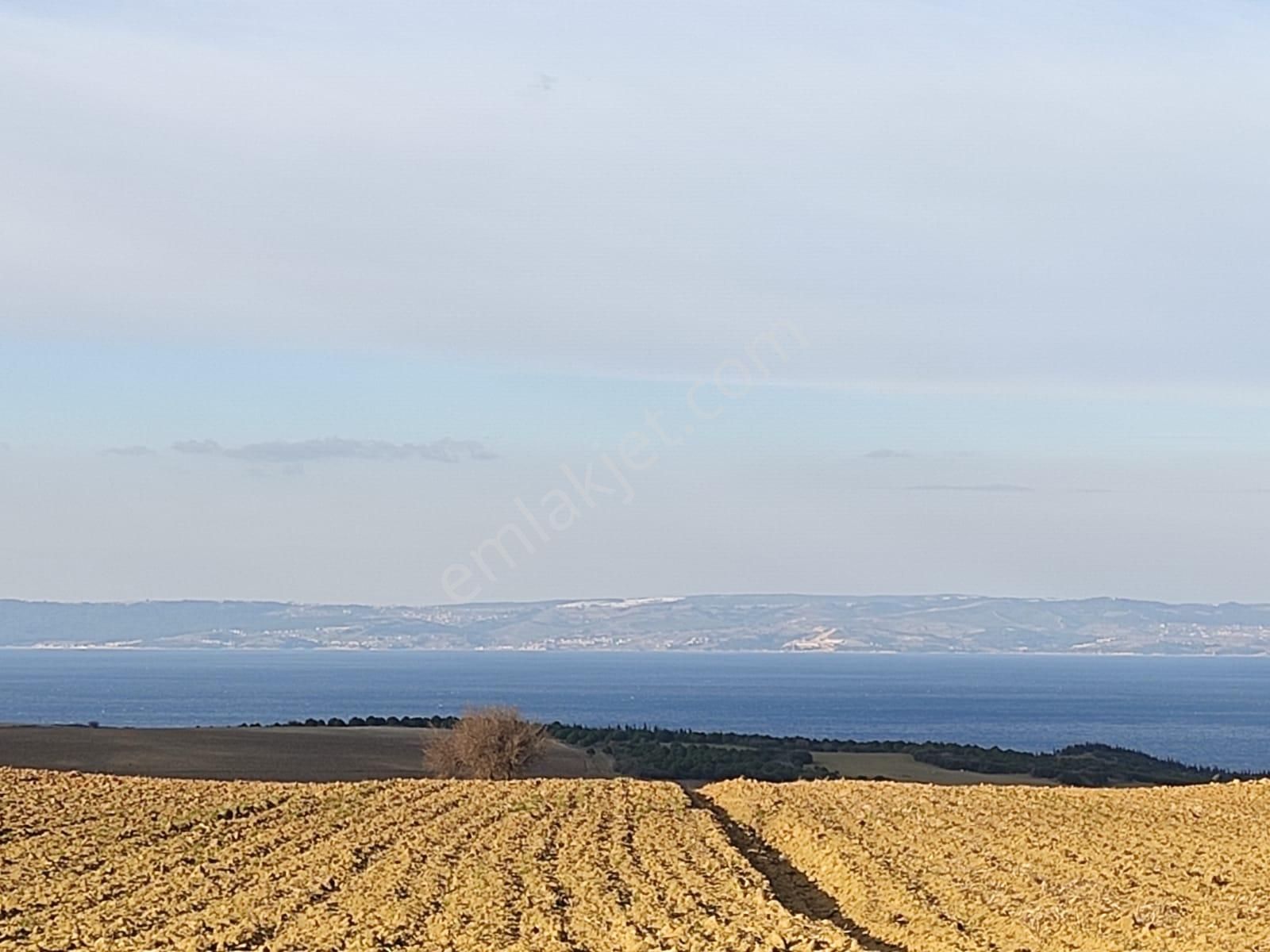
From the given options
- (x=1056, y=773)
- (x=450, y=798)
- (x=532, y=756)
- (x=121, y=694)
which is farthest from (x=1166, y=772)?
(x=121, y=694)

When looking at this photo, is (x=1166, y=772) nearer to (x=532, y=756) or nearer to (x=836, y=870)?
(x=532, y=756)

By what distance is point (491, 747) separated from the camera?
4166 centimetres

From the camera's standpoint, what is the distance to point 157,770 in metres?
44.3

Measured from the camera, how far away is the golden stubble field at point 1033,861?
1454 centimetres

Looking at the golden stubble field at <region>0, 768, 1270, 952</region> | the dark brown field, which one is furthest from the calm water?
the golden stubble field at <region>0, 768, 1270, 952</region>

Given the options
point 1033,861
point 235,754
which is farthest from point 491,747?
point 1033,861

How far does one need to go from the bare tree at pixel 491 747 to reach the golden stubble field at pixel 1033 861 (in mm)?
11731

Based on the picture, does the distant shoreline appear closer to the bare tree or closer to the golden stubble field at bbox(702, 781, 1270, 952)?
the bare tree

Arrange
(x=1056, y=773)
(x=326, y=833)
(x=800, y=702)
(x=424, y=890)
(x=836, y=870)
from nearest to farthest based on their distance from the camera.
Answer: (x=424, y=890) → (x=836, y=870) → (x=326, y=833) → (x=1056, y=773) → (x=800, y=702)

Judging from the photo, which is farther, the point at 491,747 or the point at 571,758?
the point at 571,758

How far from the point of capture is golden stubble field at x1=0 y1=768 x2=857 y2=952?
13688 mm

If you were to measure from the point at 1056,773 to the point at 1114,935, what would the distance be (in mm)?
38261

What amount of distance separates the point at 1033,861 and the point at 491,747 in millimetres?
23768

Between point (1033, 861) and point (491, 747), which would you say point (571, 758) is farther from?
point (1033, 861)
